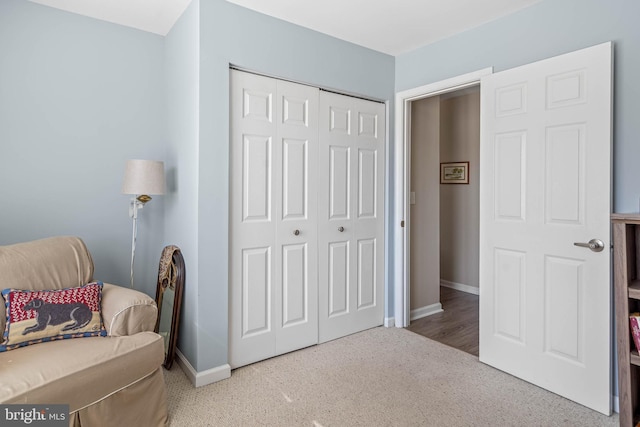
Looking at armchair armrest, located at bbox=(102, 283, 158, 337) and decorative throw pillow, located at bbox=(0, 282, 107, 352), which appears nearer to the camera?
decorative throw pillow, located at bbox=(0, 282, 107, 352)

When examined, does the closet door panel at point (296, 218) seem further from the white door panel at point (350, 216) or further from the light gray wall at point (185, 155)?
the light gray wall at point (185, 155)

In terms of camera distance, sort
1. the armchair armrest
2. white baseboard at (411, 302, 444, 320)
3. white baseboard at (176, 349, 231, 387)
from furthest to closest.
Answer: white baseboard at (411, 302, 444, 320) < white baseboard at (176, 349, 231, 387) < the armchair armrest

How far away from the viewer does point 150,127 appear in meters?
2.90

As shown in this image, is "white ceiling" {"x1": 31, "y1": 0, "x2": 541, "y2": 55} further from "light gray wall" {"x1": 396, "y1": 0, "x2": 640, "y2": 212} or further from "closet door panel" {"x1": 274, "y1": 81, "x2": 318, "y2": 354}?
"closet door panel" {"x1": 274, "y1": 81, "x2": 318, "y2": 354}

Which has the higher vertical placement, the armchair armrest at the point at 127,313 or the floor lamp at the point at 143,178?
the floor lamp at the point at 143,178

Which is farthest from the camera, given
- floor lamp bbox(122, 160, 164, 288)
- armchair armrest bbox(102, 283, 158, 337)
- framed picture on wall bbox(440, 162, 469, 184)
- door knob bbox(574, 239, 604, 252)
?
framed picture on wall bbox(440, 162, 469, 184)

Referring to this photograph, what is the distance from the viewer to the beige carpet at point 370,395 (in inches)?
77.2

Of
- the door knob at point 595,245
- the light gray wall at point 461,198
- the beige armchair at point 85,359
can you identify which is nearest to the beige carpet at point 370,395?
the beige armchair at point 85,359

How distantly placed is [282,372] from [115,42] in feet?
8.97

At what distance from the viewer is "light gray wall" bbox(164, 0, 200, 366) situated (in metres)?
2.31

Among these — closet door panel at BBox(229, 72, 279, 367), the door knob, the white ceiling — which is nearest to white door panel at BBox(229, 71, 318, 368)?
closet door panel at BBox(229, 72, 279, 367)

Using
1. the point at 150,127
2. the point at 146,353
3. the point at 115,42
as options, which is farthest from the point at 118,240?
the point at 115,42

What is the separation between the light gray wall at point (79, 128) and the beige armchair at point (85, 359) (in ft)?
1.66

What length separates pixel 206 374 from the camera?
2.31m
